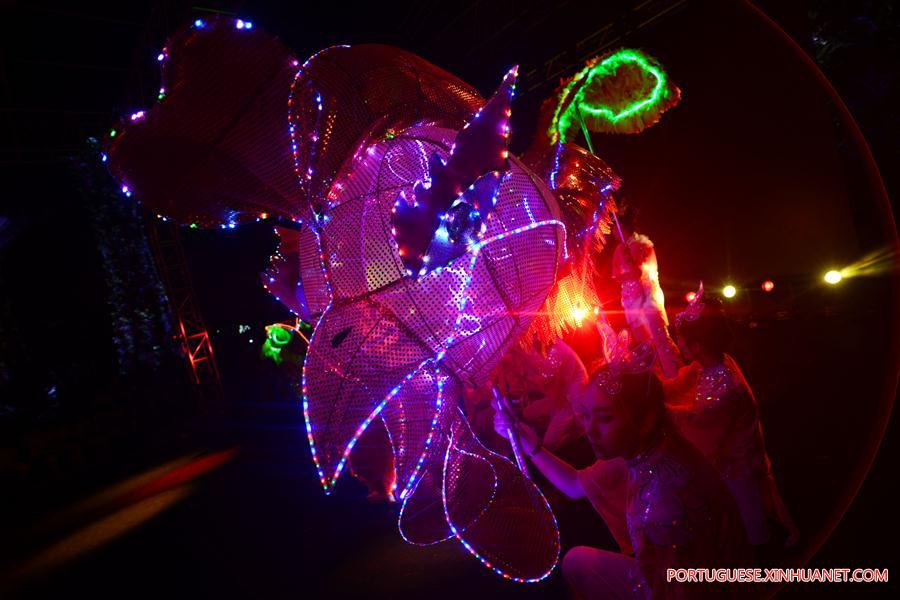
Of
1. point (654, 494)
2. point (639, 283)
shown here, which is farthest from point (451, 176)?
point (639, 283)

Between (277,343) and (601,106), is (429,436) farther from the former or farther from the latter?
(277,343)

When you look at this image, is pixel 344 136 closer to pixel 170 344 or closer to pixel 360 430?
pixel 360 430

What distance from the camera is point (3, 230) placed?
9906 millimetres

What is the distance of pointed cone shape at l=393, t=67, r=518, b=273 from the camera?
0.76 meters

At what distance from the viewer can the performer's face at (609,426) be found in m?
1.66

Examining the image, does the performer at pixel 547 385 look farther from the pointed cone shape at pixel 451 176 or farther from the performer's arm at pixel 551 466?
the pointed cone shape at pixel 451 176

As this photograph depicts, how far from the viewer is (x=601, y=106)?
5.35ft

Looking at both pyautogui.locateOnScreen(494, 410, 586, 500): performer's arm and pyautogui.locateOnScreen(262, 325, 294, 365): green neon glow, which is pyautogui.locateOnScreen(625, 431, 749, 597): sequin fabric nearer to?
pyautogui.locateOnScreen(494, 410, 586, 500): performer's arm

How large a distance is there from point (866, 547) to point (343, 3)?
22.6 ft

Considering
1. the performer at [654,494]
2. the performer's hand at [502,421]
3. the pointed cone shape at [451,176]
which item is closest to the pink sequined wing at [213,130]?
the pointed cone shape at [451,176]

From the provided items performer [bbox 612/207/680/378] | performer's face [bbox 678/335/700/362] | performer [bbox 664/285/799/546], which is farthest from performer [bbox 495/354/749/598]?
performer's face [bbox 678/335/700/362]

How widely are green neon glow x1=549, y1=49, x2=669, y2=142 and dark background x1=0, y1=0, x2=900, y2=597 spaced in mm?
504

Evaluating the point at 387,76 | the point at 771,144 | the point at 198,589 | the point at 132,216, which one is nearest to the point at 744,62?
the point at 771,144

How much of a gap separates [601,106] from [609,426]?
50.8 inches
